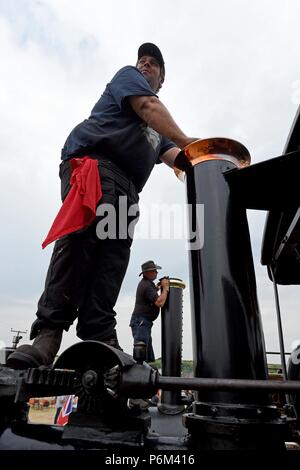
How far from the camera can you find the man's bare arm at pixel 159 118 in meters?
1.45

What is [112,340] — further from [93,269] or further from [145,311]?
[145,311]

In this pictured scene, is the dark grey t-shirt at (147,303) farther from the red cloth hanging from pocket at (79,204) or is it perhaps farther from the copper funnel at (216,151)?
the copper funnel at (216,151)

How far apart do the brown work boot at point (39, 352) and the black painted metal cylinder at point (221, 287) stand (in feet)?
1.99

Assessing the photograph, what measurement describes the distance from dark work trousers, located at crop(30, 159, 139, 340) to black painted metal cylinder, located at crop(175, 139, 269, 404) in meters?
0.61

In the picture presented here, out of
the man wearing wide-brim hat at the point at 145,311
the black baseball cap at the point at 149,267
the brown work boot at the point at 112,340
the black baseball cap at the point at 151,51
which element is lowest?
the brown work boot at the point at 112,340

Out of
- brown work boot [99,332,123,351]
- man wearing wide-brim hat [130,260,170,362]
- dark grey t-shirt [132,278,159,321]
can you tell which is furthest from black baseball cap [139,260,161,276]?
brown work boot [99,332,123,351]

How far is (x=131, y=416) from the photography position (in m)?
0.89

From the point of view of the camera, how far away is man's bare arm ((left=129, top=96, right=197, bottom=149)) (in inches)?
57.1

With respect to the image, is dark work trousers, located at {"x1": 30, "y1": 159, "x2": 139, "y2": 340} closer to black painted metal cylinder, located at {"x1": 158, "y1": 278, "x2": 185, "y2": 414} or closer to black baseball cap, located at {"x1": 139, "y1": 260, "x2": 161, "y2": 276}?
black painted metal cylinder, located at {"x1": 158, "y1": 278, "x2": 185, "y2": 414}

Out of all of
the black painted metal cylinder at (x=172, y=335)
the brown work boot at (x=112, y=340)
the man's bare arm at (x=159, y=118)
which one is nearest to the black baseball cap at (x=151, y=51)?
the man's bare arm at (x=159, y=118)

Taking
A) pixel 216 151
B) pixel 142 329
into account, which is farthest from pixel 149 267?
pixel 216 151

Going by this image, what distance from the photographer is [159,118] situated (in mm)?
1532

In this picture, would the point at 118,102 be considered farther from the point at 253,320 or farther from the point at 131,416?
the point at 131,416
